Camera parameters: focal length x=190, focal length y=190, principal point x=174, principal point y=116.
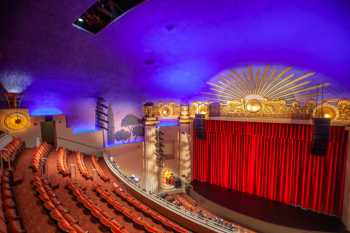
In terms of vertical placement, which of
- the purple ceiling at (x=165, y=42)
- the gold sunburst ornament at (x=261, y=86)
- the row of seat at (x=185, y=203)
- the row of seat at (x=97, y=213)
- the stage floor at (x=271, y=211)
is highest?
the purple ceiling at (x=165, y=42)

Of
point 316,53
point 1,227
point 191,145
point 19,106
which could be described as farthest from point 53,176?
point 316,53

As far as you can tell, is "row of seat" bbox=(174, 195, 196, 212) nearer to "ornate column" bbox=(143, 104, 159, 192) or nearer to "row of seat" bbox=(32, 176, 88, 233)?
"ornate column" bbox=(143, 104, 159, 192)

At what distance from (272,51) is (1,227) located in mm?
9286

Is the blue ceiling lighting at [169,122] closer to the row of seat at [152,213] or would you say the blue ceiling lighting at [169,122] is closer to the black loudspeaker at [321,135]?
the row of seat at [152,213]

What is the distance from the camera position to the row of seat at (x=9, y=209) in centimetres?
316

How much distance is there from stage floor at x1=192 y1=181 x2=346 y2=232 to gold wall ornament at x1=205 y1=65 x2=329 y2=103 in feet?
15.7

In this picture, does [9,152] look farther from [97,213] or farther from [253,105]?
[253,105]

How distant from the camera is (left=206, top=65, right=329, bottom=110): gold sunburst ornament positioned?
818cm

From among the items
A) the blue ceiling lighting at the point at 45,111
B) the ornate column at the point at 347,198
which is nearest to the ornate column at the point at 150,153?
the blue ceiling lighting at the point at 45,111

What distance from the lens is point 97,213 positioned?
14.8ft

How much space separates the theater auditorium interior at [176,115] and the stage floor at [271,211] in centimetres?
7

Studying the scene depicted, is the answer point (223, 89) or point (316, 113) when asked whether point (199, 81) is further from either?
point (316, 113)

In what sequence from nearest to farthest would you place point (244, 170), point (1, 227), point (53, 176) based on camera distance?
point (1, 227) → point (53, 176) → point (244, 170)

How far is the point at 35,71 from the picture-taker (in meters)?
8.06
